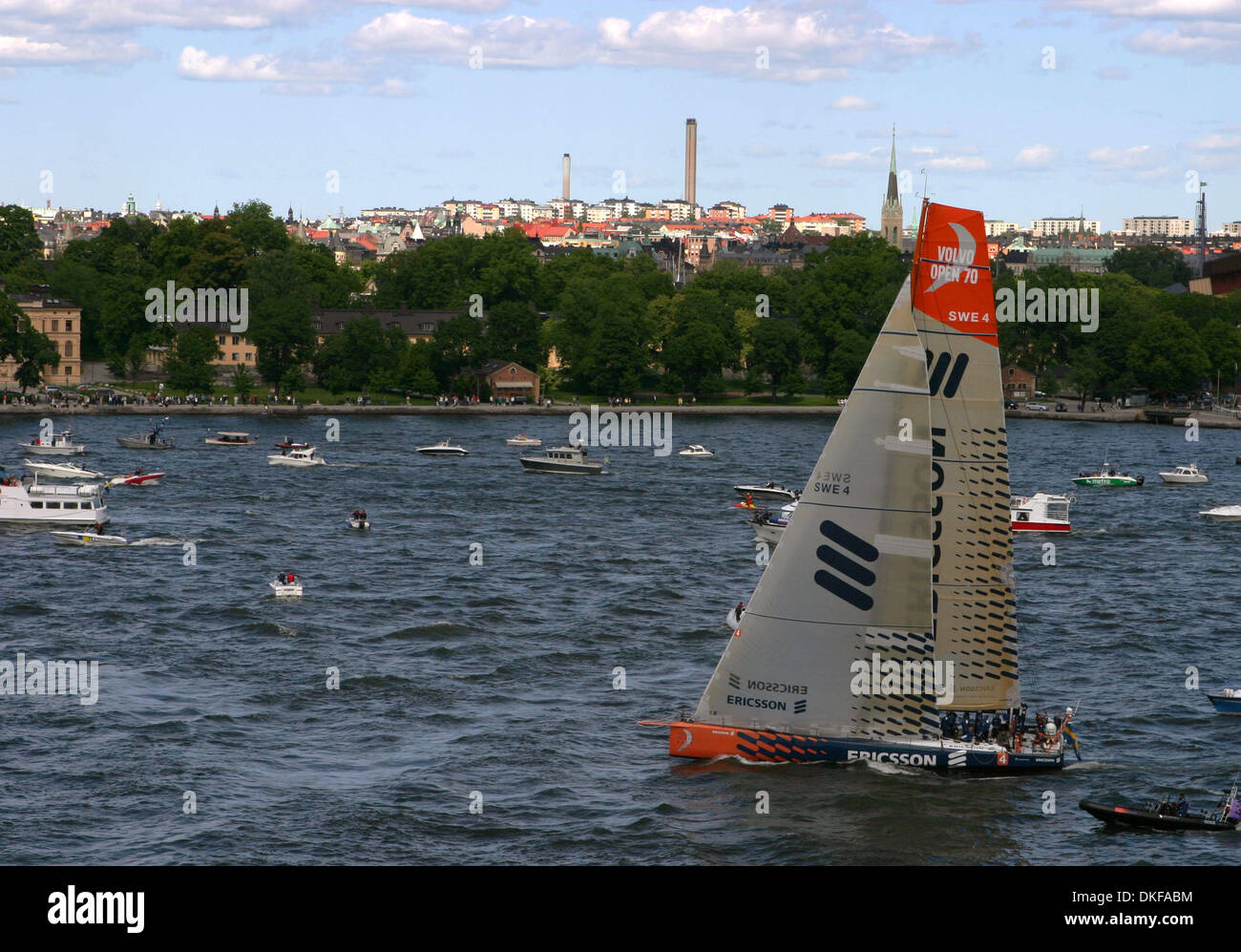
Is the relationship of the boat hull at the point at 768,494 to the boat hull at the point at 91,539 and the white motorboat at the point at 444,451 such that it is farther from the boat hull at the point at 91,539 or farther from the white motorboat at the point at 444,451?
the boat hull at the point at 91,539

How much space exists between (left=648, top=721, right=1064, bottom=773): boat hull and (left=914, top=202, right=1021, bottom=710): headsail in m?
1.15

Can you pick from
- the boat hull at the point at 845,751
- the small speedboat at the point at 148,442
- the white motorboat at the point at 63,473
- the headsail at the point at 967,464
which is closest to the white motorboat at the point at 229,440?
the small speedboat at the point at 148,442

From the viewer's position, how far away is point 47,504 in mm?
80812

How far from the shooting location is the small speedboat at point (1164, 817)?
34.5 m

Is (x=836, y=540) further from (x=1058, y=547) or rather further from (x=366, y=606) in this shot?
(x=1058, y=547)

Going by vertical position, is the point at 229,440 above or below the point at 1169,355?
below

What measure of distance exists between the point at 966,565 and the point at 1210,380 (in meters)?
162

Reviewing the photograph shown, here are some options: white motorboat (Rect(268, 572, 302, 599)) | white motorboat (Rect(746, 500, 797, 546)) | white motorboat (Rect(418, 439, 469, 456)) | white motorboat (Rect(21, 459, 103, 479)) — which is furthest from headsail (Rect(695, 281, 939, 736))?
white motorboat (Rect(418, 439, 469, 456))

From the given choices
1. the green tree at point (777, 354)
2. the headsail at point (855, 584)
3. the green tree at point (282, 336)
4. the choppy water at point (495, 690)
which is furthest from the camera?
the green tree at point (777, 354)

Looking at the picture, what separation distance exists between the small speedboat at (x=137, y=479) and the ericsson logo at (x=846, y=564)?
225 ft

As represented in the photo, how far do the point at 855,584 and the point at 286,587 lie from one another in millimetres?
32067

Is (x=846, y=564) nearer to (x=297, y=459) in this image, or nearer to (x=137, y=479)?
(x=137, y=479)

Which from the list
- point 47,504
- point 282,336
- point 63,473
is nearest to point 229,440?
point 63,473

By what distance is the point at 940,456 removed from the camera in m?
36.4
